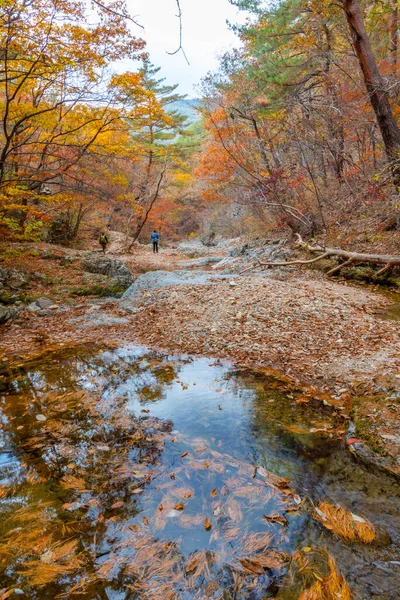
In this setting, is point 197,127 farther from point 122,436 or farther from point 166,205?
point 122,436

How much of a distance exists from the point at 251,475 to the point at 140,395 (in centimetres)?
214

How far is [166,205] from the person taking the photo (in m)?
27.8

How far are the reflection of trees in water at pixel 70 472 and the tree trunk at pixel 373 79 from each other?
25.3 feet

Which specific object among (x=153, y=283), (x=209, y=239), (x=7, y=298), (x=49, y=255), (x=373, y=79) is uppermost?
(x=373, y=79)

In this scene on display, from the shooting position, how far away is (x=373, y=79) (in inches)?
295

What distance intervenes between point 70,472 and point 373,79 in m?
9.98

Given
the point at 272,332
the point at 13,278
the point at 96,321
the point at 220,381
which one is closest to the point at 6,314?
the point at 96,321

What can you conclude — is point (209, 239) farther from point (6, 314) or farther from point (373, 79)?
point (6, 314)

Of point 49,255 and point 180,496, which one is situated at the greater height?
point 49,255

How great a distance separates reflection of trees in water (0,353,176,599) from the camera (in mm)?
2107

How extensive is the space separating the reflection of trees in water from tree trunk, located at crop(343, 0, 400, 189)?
7.72 metres

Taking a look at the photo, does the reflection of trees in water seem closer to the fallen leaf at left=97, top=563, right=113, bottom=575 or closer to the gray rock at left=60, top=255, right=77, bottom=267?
the fallen leaf at left=97, top=563, right=113, bottom=575

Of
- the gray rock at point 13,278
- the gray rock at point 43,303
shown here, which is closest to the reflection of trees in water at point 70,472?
the gray rock at point 43,303

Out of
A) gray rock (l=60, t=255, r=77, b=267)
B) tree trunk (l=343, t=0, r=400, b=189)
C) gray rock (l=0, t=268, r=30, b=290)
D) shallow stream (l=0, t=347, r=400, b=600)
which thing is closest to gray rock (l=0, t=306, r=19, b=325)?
gray rock (l=0, t=268, r=30, b=290)
